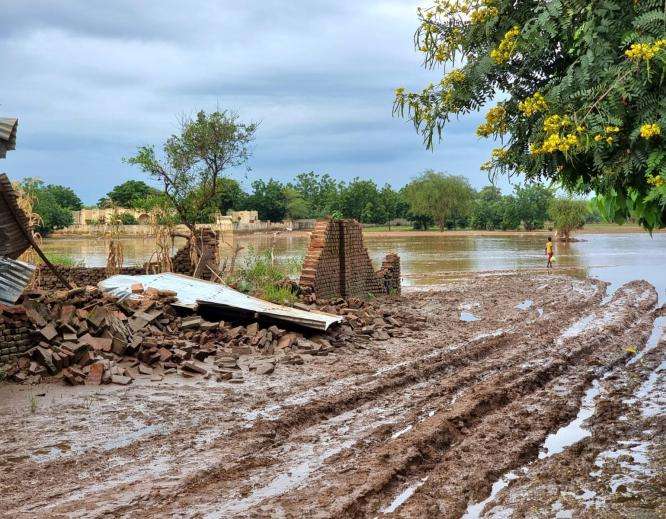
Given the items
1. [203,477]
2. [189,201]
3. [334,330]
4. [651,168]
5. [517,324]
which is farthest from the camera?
[189,201]

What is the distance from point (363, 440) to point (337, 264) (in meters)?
11.8

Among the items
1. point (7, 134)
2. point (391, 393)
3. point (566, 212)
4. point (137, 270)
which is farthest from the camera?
point (566, 212)

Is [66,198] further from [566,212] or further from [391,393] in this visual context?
[391,393]

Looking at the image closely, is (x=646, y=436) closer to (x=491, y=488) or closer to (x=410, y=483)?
(x=491, y=488)

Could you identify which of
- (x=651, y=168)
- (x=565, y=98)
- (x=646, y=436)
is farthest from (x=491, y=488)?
(x=565, y=98)

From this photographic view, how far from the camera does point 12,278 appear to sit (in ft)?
34.8

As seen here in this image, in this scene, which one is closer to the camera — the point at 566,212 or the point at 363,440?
the point at 363,440

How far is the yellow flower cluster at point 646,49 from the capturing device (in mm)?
5293

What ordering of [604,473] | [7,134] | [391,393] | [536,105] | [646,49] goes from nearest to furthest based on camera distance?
[646,49]
[604,473]
[536,105]
[391,393]
[7,134]

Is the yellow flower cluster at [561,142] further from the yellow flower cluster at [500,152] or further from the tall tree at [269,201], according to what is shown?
the tall tree at [269,201]

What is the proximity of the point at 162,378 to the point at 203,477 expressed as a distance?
4.24 m

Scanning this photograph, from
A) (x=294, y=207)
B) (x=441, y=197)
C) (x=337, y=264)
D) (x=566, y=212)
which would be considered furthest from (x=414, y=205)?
(x=337, y=264)

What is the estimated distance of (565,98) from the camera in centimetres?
615

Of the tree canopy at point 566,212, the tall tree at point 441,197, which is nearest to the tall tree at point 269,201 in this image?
the tall tree at point 441,197
